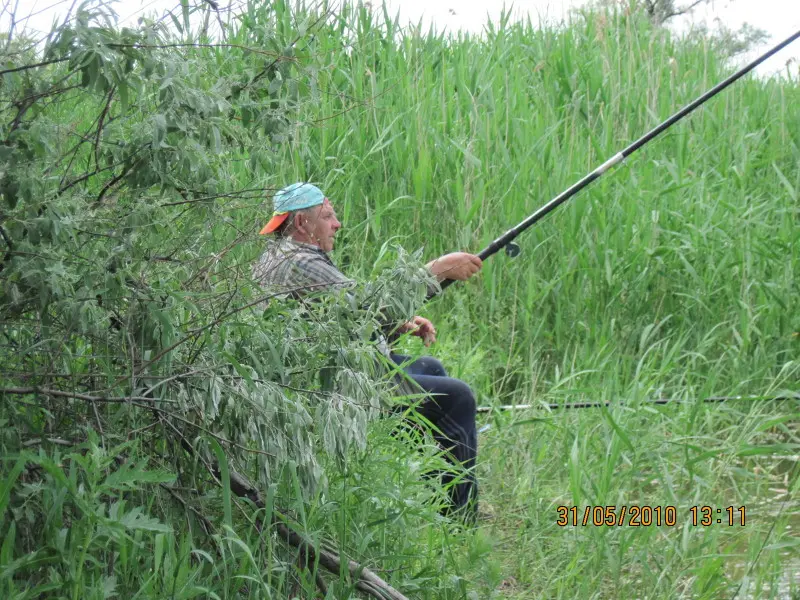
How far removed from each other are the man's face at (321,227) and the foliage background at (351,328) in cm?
28

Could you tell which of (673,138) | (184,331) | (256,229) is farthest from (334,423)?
(673,138)

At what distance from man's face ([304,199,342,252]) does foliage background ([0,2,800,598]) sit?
0.28 m

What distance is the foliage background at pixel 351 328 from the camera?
2.08 metres

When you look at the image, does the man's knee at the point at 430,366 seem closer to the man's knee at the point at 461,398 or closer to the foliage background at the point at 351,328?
the foliage background at the point at 351,328

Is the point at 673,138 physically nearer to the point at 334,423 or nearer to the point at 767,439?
the point at 767,439

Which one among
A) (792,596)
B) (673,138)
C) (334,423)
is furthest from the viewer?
(673,138)

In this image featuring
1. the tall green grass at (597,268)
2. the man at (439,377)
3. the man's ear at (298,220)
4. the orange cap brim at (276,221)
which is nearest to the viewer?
the tall green grass at (597,268)

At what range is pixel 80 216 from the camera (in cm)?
199

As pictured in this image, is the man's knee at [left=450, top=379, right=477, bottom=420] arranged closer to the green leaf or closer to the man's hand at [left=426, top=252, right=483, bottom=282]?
the man's hand at [left=426, top=252, right=483, bottom=282]

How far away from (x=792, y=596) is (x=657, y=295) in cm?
231

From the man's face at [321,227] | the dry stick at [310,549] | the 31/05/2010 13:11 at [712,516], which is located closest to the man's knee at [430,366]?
the man's face at [321,227]

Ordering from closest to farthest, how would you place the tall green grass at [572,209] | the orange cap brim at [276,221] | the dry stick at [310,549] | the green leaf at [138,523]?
the green leaf at [138,523] → the dry stick at [310,549] → the orange cap brim at [276,221] → the tall green grass at [572,209]

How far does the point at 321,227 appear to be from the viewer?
12.9ft

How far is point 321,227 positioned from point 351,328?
155 cm
